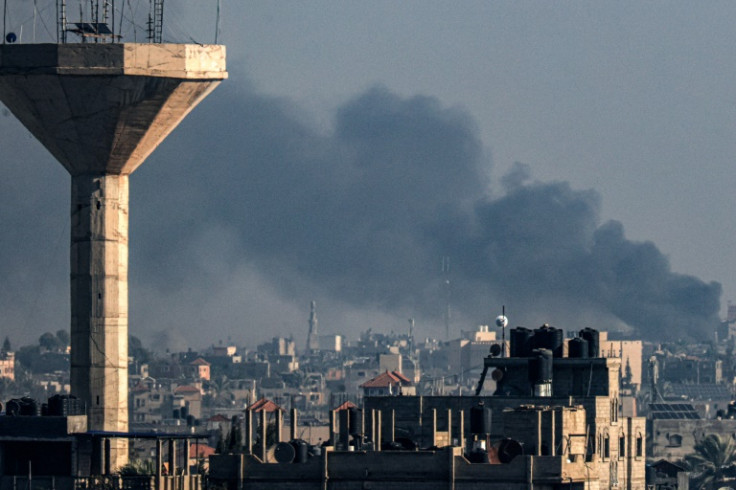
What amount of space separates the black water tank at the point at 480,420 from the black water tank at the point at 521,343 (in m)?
20.7

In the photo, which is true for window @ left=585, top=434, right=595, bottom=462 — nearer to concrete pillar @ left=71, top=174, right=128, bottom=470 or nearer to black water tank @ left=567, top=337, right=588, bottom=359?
black water tank @ left=567, top=337, right=588, bottom=359

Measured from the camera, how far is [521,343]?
142 m

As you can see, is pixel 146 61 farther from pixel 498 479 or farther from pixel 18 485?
pixel 498 479

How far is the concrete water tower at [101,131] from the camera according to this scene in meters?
133

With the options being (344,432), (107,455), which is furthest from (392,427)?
(107,455)

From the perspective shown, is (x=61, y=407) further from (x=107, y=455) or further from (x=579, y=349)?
(x=579, y=349)

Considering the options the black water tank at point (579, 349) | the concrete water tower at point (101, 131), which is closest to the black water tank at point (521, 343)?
the black water tank at point (579, 349)

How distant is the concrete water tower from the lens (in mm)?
133000

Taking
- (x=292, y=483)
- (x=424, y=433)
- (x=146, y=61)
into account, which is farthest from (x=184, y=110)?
(x=292, y=483)

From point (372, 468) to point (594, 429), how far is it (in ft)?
88.3

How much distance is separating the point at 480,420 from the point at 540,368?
1559 centimetres

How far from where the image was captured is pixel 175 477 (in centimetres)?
11638

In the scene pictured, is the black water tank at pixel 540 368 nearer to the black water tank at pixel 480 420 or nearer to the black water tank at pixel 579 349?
the black water tank at pixel 579 349

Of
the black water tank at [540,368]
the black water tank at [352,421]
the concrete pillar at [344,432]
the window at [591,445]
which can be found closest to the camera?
the concrete pillar at [344,432]
